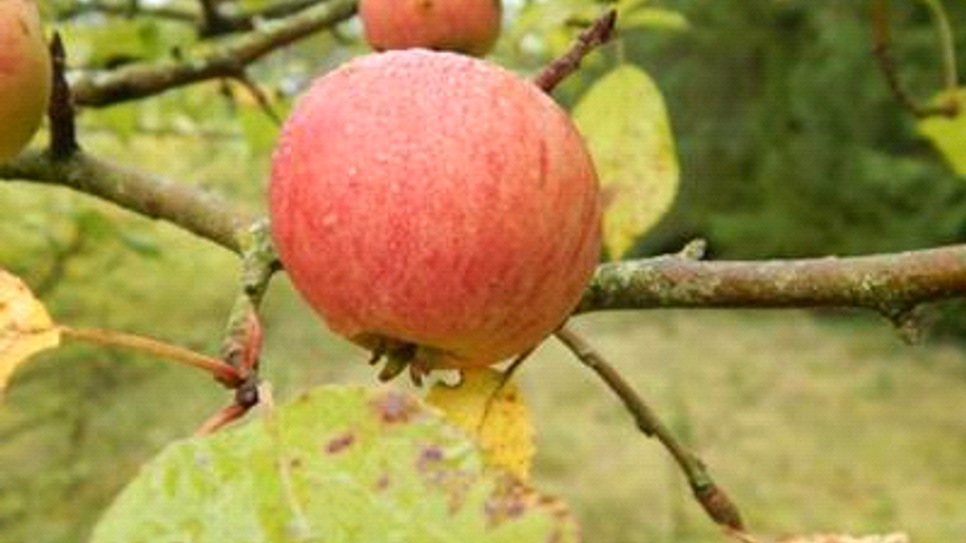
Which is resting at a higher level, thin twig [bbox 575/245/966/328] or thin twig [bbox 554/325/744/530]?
thin twig [bbox 575/245/966/328]

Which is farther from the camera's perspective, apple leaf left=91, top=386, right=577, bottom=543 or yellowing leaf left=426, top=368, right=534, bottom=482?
yellowing leaf left=426, top=368, right=534, bottom=482

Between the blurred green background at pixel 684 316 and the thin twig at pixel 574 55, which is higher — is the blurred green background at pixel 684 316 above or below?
below

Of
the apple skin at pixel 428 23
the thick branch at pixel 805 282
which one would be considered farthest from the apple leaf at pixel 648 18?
the thick branch at pixel 805 282

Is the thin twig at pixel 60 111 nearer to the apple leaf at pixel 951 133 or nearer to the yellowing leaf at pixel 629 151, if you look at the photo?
the yellowing leaf at pixel 629 151

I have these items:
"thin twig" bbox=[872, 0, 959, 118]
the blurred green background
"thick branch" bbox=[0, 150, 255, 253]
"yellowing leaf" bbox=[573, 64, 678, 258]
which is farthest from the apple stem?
"thin twig" bbox=[872, 0, 959, 118]

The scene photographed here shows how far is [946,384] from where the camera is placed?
6348 millimetres

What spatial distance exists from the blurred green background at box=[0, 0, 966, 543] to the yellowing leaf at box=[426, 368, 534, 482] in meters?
0.55

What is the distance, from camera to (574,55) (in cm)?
58

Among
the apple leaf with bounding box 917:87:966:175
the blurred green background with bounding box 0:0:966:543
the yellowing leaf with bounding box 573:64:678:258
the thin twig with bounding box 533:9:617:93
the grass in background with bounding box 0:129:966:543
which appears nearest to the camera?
the thin twig with bounding box 533:9:617:93

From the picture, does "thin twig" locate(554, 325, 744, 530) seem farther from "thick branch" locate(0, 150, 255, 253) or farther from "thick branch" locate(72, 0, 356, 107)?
"thick branch" locate(72, 0, 356, 107)

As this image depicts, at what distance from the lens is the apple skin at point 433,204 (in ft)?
1.66

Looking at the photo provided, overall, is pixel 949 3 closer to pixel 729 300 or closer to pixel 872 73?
pixel 872 73

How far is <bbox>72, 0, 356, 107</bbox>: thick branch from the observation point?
109 cm

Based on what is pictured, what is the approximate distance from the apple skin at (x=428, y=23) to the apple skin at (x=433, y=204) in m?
0.35
